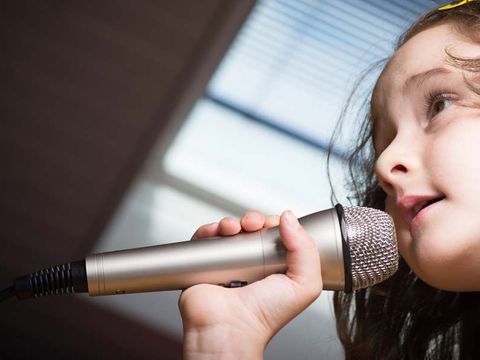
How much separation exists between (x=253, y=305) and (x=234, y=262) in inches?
1.8

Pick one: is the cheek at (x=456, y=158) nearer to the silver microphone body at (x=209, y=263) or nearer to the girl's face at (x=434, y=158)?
the girl's face at (x=434, y=158)

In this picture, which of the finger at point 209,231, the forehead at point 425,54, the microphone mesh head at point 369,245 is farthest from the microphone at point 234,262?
the forehead at point 425,54

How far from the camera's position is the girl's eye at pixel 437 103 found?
3.02ft

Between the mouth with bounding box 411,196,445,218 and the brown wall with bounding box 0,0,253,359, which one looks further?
the brown wall with bounding box 0,0,253,359

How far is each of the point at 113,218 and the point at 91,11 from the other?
41cm

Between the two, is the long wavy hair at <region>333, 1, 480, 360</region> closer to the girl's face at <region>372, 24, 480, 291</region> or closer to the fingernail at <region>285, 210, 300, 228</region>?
the girl's face at <region>372, 24, 480, 291</region>

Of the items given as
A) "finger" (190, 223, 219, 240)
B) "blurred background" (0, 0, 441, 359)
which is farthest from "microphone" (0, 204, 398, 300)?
"blurred background" (0, 0, 441, 359)

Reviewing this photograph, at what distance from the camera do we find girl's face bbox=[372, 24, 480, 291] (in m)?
0.86

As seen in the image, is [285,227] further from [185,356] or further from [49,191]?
[49,191]

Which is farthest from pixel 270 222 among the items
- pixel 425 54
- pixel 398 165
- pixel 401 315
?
pixel 401 315

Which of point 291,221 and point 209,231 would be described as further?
point 209,231

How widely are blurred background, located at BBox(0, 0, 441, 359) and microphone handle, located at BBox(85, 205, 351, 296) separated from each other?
53 cm

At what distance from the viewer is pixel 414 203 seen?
2.90 ft

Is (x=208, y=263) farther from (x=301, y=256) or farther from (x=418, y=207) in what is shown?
(x=418, y=207)
